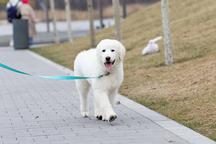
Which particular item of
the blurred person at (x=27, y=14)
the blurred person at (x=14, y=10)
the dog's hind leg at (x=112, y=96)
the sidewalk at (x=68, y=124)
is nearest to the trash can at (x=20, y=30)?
the blurred person at (x=14, y=10)

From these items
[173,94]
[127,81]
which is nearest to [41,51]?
[127,81]

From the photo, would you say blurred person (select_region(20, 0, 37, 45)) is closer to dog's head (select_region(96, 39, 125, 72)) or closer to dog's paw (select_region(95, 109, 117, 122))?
dog's paw (select_region(95, 109, 117, 122))

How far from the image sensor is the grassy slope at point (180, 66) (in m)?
9.83

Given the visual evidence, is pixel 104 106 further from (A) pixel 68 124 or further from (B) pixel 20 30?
(B) pixel 20 30

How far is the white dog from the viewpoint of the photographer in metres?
8.93

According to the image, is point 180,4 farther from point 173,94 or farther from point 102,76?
point 102,76

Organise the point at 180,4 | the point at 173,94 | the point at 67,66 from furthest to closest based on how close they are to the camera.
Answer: the point at 180,4
the point at 67,66
the point at 173,94

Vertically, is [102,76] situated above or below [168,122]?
above

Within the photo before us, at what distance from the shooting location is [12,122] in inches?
383

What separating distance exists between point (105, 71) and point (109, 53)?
35cm

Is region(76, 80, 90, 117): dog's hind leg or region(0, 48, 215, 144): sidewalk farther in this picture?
region(76, 80, 90, 117): dog's hind leg

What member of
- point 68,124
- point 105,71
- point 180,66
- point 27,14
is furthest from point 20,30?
point 105,71

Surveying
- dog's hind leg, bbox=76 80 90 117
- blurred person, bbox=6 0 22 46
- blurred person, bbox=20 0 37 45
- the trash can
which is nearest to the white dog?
dog's hind leg, bbox=76 80 90 117

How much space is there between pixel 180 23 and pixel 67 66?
3.29 m
